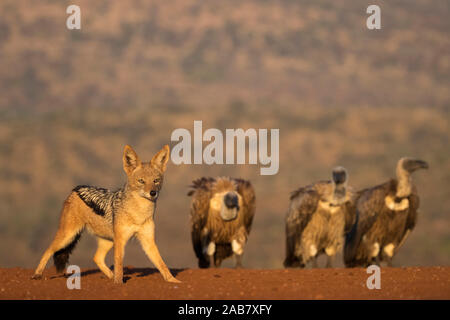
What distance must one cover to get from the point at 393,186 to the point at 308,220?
1.76 metres

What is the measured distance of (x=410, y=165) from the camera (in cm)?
1630

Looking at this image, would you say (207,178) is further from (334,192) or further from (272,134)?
(272,134)

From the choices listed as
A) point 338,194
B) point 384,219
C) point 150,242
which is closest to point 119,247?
point 150,242

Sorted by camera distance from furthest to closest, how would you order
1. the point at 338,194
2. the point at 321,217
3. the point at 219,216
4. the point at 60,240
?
the point at 219,216 < the point at 321,217 < the point at 338,194 < the point at 60,240

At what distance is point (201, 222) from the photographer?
53.0 feet

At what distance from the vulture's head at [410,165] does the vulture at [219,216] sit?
9.61 feet

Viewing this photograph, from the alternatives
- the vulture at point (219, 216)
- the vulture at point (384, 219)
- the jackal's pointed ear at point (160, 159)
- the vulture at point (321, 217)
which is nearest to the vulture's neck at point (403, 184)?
the vulture at point (384, 219)

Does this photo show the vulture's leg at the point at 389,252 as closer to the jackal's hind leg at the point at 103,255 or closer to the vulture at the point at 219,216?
the vulture at the point at 219,216

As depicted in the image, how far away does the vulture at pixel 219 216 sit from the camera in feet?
52.3

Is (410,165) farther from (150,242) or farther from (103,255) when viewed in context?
(150,242)

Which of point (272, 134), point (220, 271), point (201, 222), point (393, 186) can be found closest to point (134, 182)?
point (220, 271)

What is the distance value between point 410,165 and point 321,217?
2072mm

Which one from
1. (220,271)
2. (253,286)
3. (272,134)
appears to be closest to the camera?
(253,286)

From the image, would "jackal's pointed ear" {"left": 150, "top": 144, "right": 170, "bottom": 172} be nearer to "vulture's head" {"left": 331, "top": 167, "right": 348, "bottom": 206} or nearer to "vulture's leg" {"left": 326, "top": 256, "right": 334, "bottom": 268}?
"vulture's head" {"left": 331, "top": 167, "right": 348, "bottom": 206}
